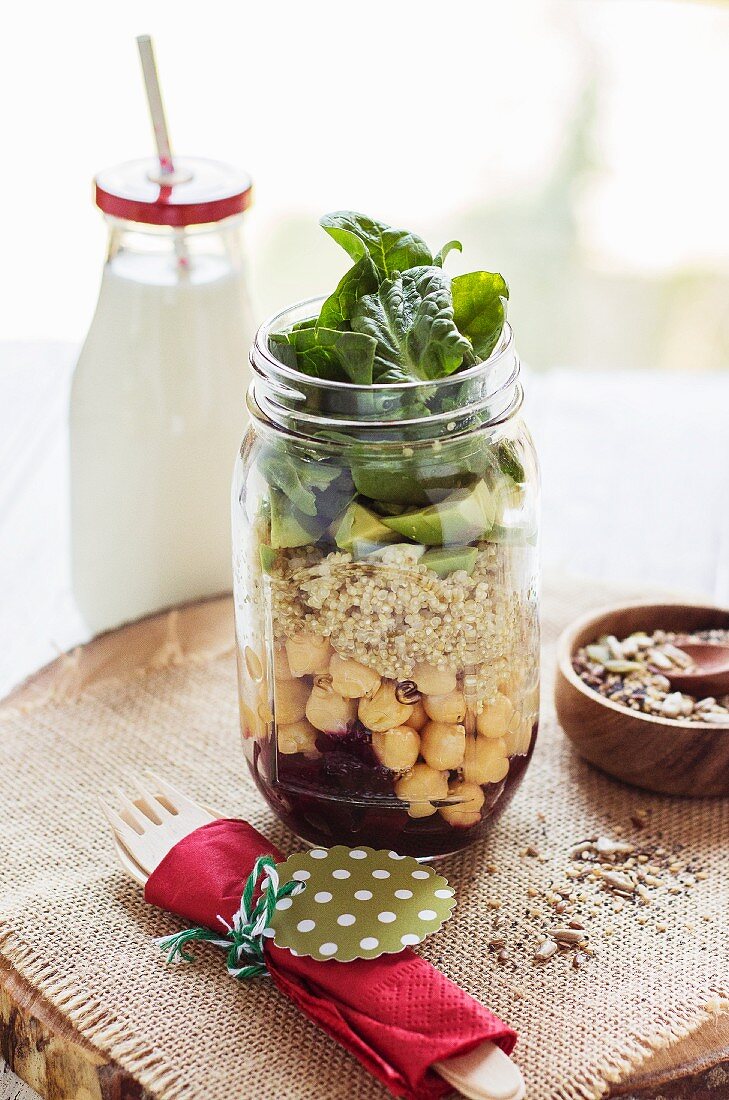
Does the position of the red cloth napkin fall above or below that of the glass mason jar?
below

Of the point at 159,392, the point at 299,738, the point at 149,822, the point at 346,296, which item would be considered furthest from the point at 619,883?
the point at 159,392

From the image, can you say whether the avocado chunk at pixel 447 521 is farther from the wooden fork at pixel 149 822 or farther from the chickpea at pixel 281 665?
the wooden fork at pixel 149 822

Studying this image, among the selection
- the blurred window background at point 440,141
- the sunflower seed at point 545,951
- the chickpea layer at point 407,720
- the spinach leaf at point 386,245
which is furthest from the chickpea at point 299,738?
the blurred window background at point 440,141

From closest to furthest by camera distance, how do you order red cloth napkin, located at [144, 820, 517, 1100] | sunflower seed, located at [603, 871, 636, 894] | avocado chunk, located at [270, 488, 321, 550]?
1. red cloth napkin, located at [144, 820, 517, 1100]
2. avocado chunk, located at [270, 488, 321, 550]
3. sunflower seed, located at [603, 871, 636, 894]

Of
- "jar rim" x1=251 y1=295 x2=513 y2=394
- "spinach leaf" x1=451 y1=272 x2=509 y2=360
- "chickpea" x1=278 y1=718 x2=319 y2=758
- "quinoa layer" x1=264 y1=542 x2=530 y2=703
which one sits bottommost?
"chickpea" x1=278 y1=718 x2=319 y2=758

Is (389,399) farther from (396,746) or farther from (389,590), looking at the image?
(396,746)

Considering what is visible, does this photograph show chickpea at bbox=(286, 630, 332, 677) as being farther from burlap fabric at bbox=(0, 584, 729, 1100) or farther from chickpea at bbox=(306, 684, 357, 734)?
burlap fabric at bbox=(0, 584, 729, 1100)

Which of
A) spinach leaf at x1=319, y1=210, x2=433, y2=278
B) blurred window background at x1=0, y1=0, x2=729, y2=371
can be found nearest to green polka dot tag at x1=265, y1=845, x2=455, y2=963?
spinach leaf at x1=319, y1=210, x2=433, y2=278
